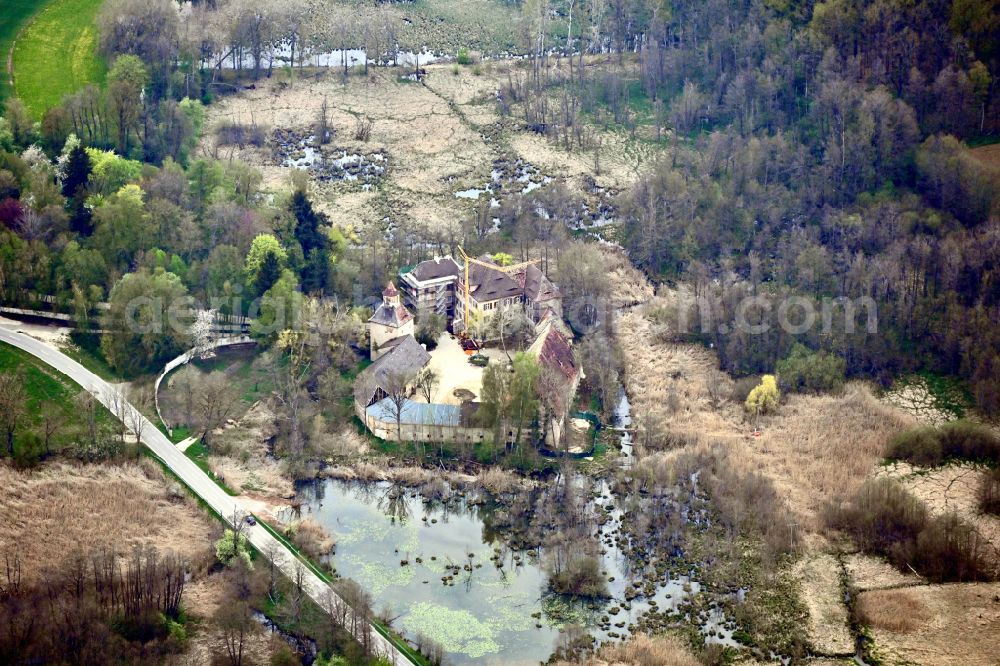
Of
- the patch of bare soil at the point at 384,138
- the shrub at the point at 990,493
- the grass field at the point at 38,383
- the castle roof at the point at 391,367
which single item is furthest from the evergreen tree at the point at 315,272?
the shrub at the point at 990,493

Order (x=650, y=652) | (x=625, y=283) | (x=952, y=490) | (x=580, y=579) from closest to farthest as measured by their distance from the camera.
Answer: (x=650, y=652) → (x=580, y=579) → (x=952, y=490) → (x=625, y=283)

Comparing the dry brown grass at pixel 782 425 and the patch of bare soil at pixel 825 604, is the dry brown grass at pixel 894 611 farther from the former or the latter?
the dry brown grass at pixel 782 425

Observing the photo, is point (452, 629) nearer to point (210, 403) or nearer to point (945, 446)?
point (210, 403)

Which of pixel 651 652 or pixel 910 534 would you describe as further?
pixel 910 534

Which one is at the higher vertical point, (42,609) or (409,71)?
(409,71)

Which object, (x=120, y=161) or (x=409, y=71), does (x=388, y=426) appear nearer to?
(x=120, y=161)

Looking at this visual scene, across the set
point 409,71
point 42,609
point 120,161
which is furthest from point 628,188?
point 42,609

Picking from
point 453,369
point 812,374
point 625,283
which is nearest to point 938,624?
point 812,374
